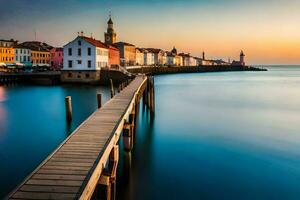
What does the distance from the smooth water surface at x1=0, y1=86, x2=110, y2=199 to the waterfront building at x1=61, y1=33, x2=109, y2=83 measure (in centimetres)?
1953

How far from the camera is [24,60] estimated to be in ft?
315

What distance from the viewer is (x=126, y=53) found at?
12369cm

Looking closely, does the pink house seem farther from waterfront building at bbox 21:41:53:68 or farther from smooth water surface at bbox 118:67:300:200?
smooth water surface at bbox 118:67:300:200

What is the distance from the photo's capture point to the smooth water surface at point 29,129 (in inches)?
→ 592

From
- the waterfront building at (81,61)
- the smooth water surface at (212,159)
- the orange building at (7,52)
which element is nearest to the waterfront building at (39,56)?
the orange building at (7,52)

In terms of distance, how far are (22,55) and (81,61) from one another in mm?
41166

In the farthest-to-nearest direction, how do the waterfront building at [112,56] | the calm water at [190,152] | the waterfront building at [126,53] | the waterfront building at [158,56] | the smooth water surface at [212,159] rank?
the waterfront building at [158,56] → the waterfront building at [126,53] → the waterfront building at [112,56] → the calm water at [190,152] → the smooth water surface at [212,159]

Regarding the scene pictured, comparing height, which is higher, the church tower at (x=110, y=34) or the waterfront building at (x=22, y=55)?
the church tower at (x=110, y=34)

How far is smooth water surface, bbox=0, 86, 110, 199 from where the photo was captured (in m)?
15.0

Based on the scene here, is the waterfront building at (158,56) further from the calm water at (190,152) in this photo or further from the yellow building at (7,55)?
the calm water at (190,152)

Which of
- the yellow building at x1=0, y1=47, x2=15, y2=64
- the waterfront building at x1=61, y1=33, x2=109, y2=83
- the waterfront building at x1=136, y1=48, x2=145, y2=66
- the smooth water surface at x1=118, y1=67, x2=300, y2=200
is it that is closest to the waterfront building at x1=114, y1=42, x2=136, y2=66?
the waterfront building at x1=136, y1=48, x2=145, y2=66

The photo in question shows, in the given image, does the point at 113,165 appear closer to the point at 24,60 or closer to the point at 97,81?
the point at 97,81

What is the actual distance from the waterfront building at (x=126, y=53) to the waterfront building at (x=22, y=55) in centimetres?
3179

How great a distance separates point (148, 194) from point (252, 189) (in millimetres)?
4551
